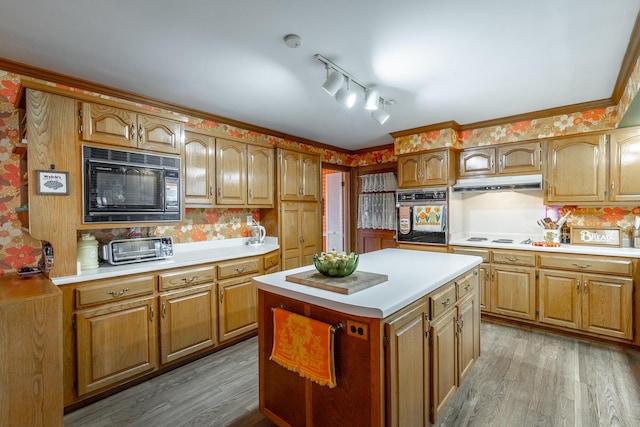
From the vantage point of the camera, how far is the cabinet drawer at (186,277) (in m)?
2.46

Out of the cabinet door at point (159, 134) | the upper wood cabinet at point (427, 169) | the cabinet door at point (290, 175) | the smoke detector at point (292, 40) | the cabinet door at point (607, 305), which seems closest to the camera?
the smoke detector at point (292, 40)

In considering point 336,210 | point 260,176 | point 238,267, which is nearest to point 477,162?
point 336,210

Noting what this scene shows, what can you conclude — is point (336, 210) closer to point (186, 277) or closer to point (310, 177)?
point (310, 177)

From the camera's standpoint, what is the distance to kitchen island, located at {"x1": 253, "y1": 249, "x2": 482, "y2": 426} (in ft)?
4.44

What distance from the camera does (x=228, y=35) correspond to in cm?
188

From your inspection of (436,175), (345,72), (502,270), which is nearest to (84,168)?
(345,72)

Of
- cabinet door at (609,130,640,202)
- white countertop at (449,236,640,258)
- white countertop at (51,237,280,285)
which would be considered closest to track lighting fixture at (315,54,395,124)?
white countertop at (51,237,280,285)

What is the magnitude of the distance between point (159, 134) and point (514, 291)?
12.7 feet

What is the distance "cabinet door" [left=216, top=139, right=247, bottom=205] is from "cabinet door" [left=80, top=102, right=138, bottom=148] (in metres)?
0.91

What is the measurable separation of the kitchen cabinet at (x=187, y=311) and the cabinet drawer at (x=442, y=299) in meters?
1.93

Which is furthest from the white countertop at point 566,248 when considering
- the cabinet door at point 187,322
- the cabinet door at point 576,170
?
the cabinet door at point 187,322

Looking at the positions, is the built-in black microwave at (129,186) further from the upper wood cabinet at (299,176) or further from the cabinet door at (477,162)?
the cabinet door at (477,162)

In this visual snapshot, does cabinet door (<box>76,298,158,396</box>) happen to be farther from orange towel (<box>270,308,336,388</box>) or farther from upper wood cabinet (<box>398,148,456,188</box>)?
upper wood cabinet (<box>398,148,456,188</box>)

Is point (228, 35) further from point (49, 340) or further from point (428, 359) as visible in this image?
point (428, 359)
